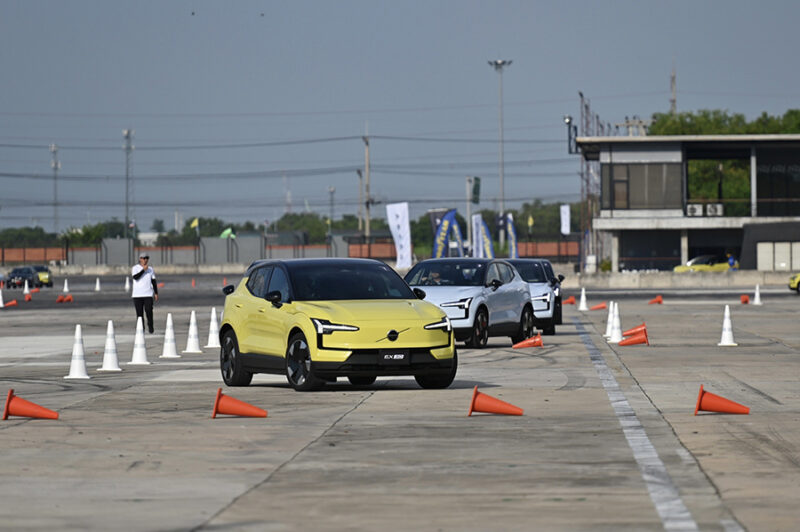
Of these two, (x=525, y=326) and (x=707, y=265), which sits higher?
(x=707, y=265)

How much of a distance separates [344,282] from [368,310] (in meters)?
1.17

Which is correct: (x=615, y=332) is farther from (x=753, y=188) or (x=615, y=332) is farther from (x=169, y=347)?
(x=753, y=188)

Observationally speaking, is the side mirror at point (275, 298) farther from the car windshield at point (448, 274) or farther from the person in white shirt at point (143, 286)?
the person in white shirt at point (143, 286)

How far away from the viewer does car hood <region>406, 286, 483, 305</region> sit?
82.2ft

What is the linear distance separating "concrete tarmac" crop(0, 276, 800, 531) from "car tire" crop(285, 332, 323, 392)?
16 centimetres

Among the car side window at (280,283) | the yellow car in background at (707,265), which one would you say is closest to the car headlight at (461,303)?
the car side window at (280,283)

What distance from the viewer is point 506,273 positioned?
90.7 ft

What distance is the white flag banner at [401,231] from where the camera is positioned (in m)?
80.7

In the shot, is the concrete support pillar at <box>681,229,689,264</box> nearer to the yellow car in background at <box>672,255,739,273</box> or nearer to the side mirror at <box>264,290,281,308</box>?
the yellow car in background at <box>672,255,739,273</box>

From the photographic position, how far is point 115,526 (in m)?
8.05

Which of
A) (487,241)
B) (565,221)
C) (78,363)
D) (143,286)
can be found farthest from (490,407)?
(565,221)

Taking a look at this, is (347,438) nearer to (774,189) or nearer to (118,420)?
(118,420)

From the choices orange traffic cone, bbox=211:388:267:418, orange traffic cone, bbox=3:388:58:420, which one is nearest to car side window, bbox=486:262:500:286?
orange traffic cone, bbox=211:388:267:418

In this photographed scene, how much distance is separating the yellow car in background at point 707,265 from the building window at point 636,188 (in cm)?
Result: 427
